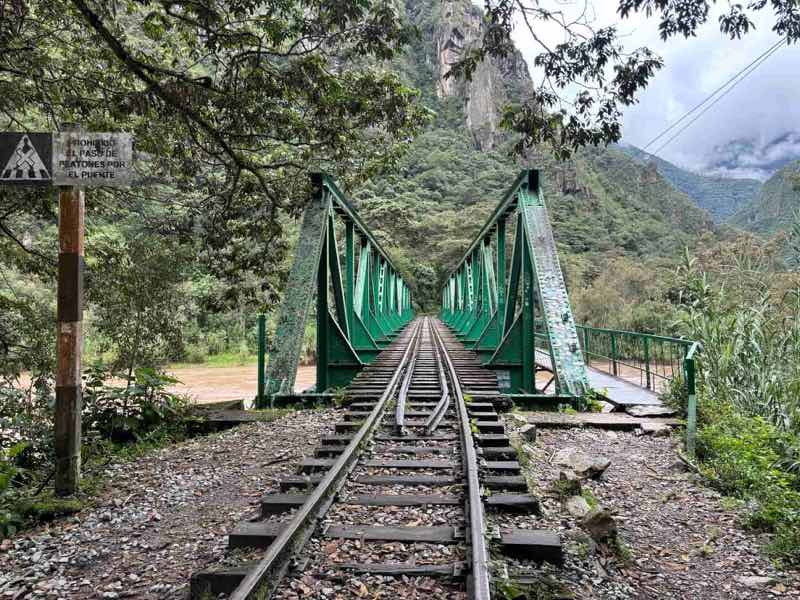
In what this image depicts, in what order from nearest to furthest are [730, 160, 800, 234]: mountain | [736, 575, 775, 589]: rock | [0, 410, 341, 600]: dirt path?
[0, 410, 341, 600]: dirt path → [736, 575, 775, 589]: rock → [730, 160, 800, 234]: mountain

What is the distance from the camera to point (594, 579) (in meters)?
2.49

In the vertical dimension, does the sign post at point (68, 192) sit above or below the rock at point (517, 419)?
above

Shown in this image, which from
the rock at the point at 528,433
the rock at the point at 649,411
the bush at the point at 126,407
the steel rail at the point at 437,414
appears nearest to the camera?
the steel rail at the point at 437,414

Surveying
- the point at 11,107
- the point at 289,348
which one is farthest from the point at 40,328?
the point at 289,348

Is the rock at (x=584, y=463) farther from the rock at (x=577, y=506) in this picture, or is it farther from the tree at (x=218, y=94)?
the tree at (x=218, y=94)

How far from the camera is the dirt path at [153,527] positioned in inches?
100

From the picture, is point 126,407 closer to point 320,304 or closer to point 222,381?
point 320,304

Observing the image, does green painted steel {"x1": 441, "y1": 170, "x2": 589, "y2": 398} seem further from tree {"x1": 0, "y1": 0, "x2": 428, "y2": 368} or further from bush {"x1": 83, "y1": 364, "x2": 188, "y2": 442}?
bush {"x1": 83, "y1": 364, "x2": 188, "y2": 442}

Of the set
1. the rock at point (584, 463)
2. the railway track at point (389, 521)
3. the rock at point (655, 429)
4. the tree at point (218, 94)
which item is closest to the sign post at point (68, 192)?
the tree at point (218, 94)

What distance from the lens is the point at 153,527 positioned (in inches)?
128

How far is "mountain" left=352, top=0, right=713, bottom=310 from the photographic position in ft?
146

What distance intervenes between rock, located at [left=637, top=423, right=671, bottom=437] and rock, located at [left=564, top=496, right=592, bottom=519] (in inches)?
95.3

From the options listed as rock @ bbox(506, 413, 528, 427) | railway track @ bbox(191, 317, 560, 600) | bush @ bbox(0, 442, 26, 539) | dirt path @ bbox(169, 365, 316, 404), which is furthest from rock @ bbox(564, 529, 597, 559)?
dirt path @ bbox(169, 365, 316, 404)

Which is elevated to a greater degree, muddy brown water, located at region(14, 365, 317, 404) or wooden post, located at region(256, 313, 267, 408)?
wooden post, located at region(256, 313, 267, 408)
